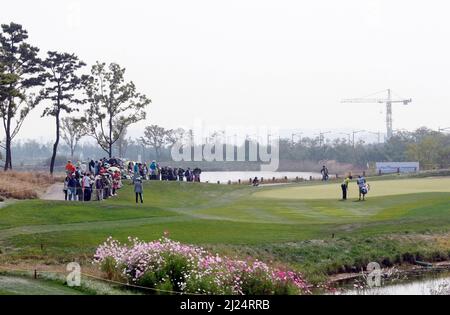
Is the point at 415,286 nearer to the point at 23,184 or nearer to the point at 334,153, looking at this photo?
the point at 23,184

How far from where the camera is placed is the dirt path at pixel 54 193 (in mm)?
44537

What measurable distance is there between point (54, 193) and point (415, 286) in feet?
90.9

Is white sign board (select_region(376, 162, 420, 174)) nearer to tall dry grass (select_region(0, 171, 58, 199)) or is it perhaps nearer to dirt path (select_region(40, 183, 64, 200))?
tall dry grass (select_region(0, 171, 58, 199))

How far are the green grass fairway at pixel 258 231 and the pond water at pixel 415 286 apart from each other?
242cm

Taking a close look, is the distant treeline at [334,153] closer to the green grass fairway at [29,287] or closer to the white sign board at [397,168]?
the white sign board at [397,168]

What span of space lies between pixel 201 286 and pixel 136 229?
1168cm

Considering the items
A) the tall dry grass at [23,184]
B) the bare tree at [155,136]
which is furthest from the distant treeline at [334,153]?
the tall dry grass at [23,184]

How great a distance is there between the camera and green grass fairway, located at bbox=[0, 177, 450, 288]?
27188 millimetres

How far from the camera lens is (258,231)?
3231cm

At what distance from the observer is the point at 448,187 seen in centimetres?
6197

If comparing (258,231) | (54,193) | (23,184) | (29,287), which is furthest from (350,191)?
(29,287)

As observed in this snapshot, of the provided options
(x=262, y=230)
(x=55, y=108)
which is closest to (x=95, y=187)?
(x=262, y=230)

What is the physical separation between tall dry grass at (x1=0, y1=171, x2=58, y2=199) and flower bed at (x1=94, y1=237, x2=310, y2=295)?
19594 millimetres
